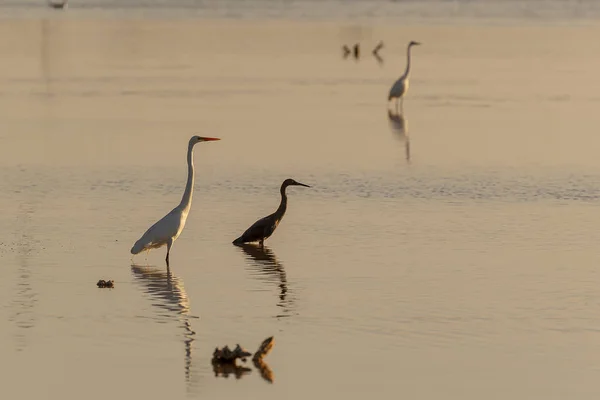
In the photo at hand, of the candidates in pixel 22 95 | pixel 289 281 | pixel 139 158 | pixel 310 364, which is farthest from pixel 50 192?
pixel 22 95

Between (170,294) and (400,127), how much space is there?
17759 mm

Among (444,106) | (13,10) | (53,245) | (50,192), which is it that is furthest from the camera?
(13,10)

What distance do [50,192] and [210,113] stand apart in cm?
1230

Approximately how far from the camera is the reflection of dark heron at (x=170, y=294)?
12727 millimetres

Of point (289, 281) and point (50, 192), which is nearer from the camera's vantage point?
point (289, 281)

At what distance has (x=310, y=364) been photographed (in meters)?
11.8

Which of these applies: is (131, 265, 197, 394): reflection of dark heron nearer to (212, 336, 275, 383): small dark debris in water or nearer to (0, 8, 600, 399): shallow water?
(0, 8, 600, 399): shallow water

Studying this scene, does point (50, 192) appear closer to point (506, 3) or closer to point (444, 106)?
point (444, 106)

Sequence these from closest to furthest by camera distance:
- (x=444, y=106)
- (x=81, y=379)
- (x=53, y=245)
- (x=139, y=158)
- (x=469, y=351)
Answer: (x=81, y=379), (x=469, y=351), (x=53, y=245), (x=139, y=158), (x=444, y=106)

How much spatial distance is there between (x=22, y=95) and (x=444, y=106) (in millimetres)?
10309

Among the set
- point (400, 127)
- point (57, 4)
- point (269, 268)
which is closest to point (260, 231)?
point (269, 268)

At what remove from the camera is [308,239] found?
59.4 feet

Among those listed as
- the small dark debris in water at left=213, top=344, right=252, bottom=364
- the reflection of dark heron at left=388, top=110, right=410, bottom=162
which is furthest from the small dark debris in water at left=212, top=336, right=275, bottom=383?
the reflection of dark heron at left=388, top=110, right=410, bottom=162

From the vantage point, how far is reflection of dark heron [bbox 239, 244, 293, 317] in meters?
14.3
